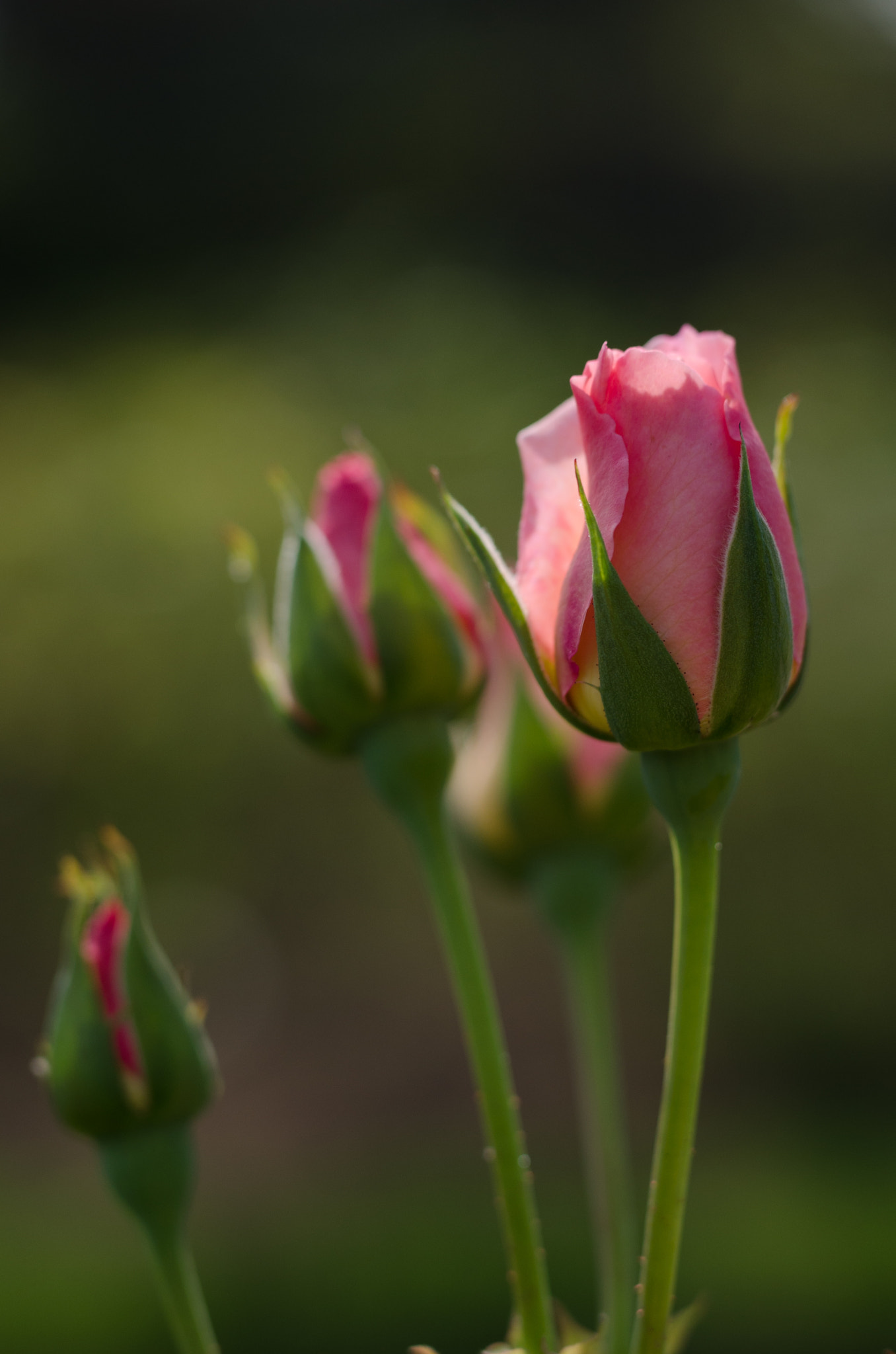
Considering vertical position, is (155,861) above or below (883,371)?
below

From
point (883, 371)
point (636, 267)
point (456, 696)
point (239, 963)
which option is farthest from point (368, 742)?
point (636, 267)

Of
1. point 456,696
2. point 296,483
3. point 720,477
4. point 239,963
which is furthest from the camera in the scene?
point 239,963

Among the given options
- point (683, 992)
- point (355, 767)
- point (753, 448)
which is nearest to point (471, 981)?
point (683, 992)

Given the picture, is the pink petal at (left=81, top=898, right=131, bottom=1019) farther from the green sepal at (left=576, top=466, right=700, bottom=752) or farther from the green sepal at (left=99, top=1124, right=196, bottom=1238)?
the green sepal at (left=576, top=466, right=700, bottom=752)

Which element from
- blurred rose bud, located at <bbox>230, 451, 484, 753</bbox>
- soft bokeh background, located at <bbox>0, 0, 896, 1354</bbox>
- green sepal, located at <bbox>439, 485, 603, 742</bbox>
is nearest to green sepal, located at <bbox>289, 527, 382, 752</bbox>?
blurred rose bud, located at <bbox>230, 451, 484, 753</bbox>

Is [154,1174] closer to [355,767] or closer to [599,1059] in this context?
[599,1059]

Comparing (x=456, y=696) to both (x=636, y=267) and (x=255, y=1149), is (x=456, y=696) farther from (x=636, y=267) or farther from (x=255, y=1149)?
(x=636, y=267)

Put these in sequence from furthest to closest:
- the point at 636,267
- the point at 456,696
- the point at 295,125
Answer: the point at 295,125 → the point at 636,267 → the point at 456,696
